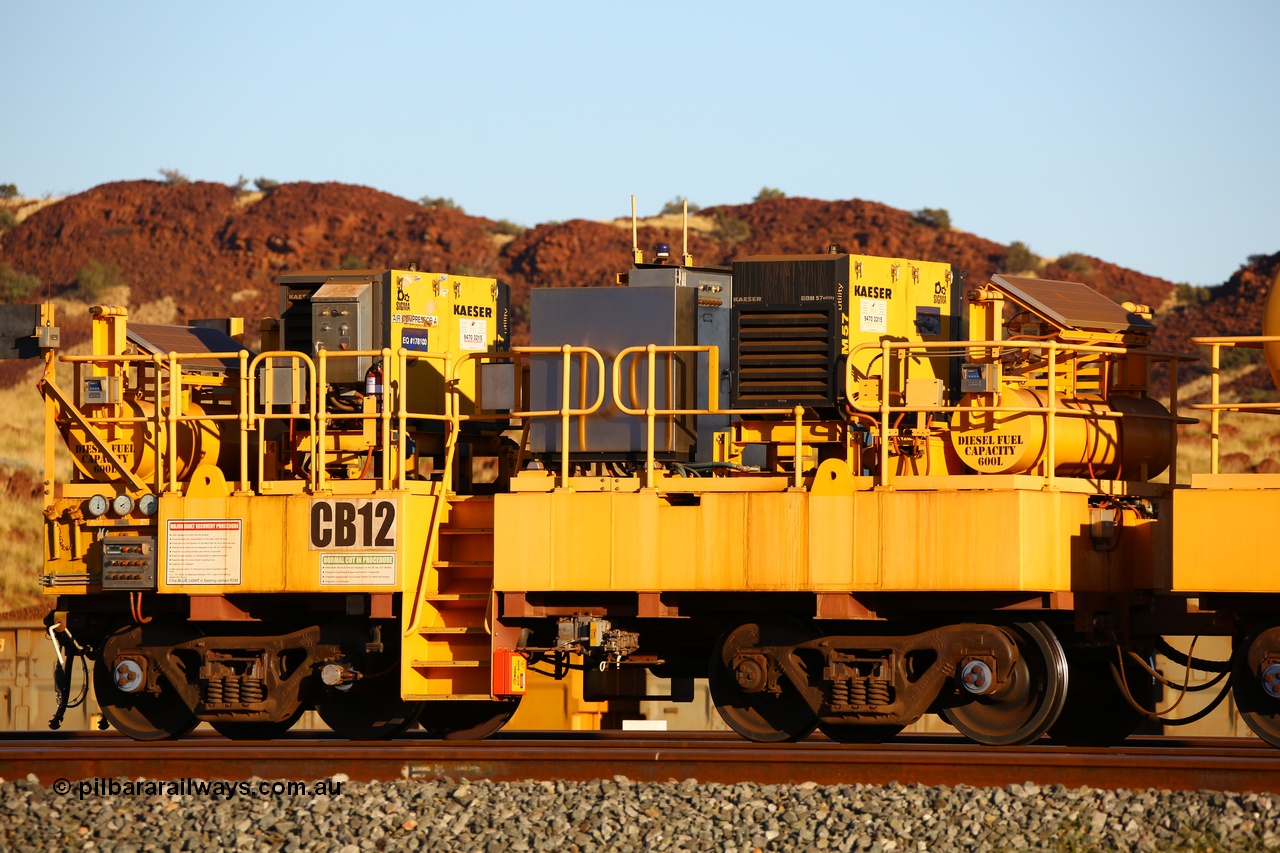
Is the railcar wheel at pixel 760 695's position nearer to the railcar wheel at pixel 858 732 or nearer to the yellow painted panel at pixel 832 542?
the railcar wheel at pixel 858 732

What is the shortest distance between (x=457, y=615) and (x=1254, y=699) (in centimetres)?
609

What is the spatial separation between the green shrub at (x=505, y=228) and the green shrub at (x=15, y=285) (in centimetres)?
1815

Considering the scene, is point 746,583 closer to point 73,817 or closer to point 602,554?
point 602,554

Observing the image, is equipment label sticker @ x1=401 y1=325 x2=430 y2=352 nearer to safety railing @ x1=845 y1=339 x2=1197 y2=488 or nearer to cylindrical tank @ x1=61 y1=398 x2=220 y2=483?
cylindrical tank @ x1=61 y1=398 x2=220 y2=483

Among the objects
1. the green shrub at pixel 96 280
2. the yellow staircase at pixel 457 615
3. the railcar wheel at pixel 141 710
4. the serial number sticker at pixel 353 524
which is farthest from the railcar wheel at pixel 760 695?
the green shrub at pixel 96 280

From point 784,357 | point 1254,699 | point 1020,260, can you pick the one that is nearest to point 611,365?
point 784,357

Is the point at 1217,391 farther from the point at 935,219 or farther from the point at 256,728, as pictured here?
the point at 935,219

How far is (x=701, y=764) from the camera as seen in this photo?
37.1 ft

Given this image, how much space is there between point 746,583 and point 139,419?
17.8 ft

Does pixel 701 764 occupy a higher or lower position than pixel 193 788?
higher

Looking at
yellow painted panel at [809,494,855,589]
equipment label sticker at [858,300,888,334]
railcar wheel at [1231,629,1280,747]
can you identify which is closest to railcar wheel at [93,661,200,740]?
yellow painted panel at [809,494,855,589]

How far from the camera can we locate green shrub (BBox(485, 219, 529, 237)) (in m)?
70.6

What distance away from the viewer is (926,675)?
12.2 metres

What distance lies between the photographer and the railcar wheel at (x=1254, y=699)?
11.5 m
